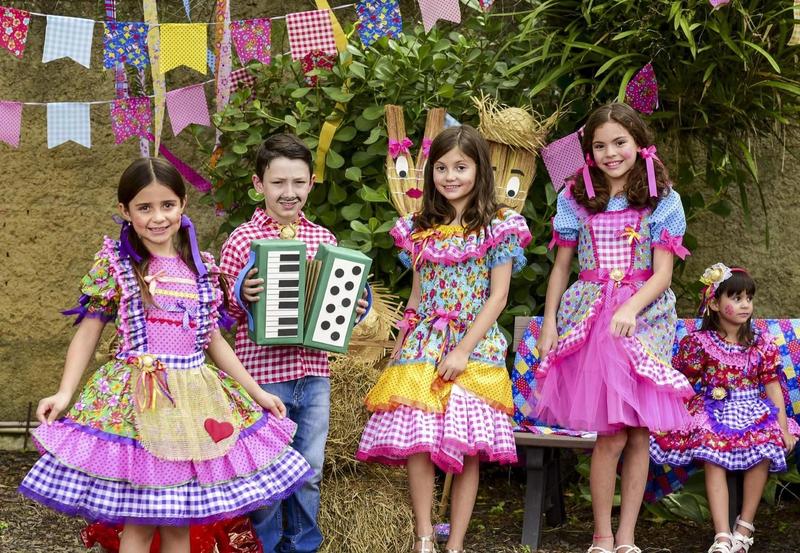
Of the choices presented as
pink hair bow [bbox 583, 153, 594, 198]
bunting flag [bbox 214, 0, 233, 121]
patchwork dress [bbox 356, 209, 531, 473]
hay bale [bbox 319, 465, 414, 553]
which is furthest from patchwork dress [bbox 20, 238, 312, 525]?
bunting flag [bbox 214, 0, 233, 121]

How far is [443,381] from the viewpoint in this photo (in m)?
3.81

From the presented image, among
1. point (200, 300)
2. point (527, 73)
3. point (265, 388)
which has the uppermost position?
point (527, 73)

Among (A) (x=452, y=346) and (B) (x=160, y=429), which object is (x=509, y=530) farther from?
(B) (x=160, y=429)

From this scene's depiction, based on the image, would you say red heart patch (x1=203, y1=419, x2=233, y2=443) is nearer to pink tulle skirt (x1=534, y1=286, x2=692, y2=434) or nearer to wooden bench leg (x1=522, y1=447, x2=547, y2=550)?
pink tulle skirt (x1=534, y1=286, x2=692, y2=434)

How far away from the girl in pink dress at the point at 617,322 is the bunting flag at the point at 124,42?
225cm

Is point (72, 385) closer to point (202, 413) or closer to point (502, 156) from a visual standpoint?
point (202, 413)

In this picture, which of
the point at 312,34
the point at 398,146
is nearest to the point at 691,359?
the point at 398,146

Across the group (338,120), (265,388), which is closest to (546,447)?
(265,388)

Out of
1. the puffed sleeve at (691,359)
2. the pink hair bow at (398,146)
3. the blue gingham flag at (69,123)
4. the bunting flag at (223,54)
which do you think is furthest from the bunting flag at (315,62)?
the puffed sleeve at (691,359)

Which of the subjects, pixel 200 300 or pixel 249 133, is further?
pixel 249 133

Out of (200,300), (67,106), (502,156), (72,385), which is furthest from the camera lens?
(67,106)

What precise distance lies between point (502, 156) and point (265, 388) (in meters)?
1.57

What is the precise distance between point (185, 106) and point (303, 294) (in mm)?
1953

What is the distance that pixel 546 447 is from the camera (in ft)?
14.9
